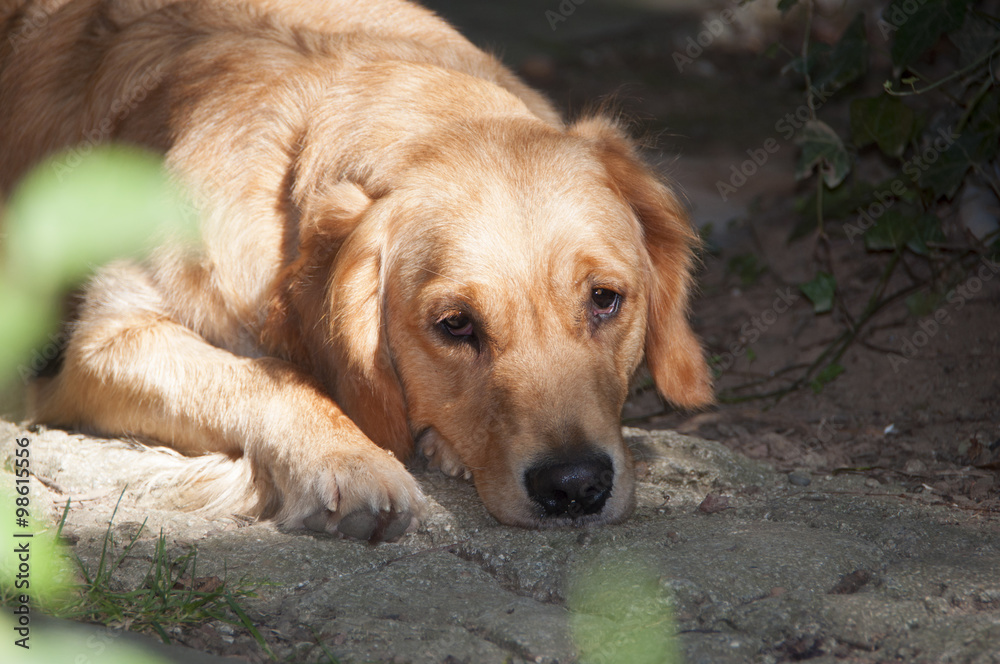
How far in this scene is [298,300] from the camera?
10.4 ft

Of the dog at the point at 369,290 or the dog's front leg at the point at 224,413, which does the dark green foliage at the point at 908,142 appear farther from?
the dog's front leg at the point at 224,413

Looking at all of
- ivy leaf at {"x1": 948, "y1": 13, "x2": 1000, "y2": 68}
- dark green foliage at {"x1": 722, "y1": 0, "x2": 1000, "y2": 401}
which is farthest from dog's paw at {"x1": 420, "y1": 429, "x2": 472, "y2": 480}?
ivy leaf at {"x1": 948, "y1": 13, "x2": 1000, "y2": 68}

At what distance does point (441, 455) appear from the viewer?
3203 mm

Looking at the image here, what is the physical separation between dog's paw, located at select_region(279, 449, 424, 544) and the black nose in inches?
14.3

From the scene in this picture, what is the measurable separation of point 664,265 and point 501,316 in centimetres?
94

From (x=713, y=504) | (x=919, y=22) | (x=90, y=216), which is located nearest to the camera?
(x=713, y=504)

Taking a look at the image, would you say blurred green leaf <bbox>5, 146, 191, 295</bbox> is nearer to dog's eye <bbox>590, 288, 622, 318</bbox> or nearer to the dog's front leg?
the dog's front leg

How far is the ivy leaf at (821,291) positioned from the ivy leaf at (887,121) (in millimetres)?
631

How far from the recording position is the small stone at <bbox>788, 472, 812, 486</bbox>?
10.5ft

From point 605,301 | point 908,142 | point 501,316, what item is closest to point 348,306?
point 501,316

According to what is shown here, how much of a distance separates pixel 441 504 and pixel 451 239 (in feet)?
2.66

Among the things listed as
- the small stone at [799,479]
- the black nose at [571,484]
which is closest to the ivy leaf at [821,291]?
the small stone at [799,479]

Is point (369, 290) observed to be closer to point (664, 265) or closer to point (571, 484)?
point (571, 484)

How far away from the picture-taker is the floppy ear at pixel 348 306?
3.07 meters
